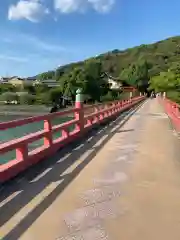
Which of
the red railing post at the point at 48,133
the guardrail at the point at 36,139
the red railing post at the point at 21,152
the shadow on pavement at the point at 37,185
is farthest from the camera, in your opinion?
the red railing post at the point at 48,133

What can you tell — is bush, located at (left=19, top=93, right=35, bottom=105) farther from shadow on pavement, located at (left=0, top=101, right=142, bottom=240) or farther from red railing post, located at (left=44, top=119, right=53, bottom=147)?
red railing post, located at (left=44, top=119, right=53, bottom=147)

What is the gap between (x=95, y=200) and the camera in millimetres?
6016

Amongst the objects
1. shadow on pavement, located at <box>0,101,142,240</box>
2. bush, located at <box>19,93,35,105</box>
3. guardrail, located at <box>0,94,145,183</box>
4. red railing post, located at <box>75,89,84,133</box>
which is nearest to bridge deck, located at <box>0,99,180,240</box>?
shadow on pavement, located at <box>0,101,142,240</box>

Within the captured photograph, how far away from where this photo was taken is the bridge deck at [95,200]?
15.4ft

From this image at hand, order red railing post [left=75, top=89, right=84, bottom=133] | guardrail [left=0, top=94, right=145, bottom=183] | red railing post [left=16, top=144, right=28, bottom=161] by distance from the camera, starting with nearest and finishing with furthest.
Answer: guardrail [left=0, top=94, right=145, bottom=183] < red railing post [left=16, top=144, right=28, bottom=161] < red railing post [left=75, top=89, right=84, bottom=133]

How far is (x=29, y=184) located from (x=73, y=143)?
225 inches

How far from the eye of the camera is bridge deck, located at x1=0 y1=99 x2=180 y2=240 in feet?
15.4

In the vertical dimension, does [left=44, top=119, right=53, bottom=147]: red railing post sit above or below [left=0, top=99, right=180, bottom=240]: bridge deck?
above

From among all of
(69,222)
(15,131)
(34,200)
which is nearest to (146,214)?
(69,222)

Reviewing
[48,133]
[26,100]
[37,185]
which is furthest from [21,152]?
[26,100]

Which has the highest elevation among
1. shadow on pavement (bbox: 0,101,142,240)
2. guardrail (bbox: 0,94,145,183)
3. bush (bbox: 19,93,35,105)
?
guardrail (bbox: 0,94,145,183)

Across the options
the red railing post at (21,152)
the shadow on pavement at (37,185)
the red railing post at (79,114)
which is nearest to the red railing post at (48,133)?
the shadow on pavement at (37,185)

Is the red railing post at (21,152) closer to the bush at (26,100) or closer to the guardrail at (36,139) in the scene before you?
the guardrail at (36,139)

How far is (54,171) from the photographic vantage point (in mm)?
8281
